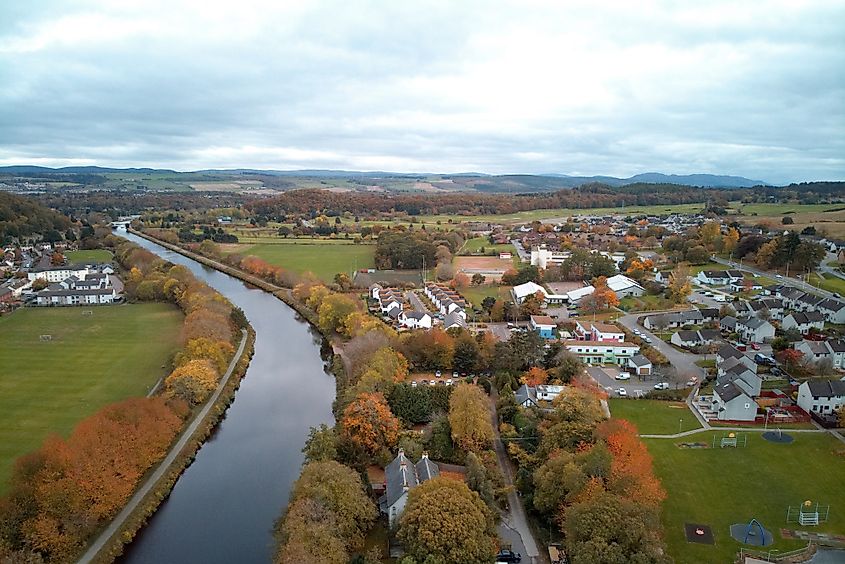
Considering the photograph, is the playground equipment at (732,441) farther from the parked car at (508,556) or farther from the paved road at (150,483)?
the paved road at (150,483)

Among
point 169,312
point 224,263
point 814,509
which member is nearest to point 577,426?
point 814,509

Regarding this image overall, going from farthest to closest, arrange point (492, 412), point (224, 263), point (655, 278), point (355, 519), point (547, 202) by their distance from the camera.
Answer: point (547, 202)
point (224, 263)
point (655, 278)
point (492, 412)
point (355, 519)

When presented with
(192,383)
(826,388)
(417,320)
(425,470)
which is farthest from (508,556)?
(417,320)

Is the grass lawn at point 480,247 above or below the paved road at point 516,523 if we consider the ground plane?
above

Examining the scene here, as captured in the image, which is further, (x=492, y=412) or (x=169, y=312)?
(x=169, y=312)

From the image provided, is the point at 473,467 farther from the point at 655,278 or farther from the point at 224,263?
the point at 224,263

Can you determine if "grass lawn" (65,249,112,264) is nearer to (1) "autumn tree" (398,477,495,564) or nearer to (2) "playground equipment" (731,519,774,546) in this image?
(1) "autumn tree" (398,477,495,564)

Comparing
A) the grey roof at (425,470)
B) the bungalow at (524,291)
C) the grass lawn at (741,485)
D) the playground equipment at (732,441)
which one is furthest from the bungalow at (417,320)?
the playground equipment at (732,441)
